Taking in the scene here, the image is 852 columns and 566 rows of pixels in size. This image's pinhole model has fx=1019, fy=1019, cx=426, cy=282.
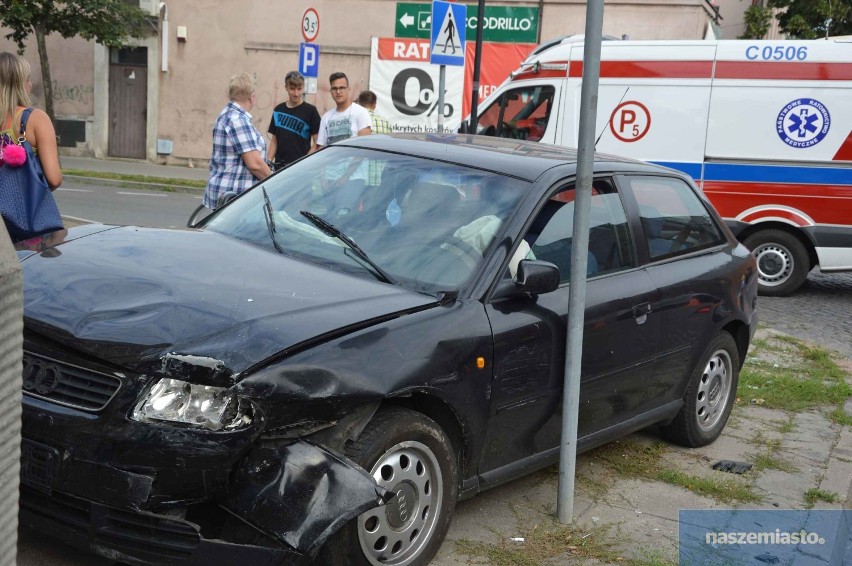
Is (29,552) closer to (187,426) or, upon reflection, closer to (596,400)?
(187,426)

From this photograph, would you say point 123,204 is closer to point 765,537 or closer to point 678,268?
point 678,268

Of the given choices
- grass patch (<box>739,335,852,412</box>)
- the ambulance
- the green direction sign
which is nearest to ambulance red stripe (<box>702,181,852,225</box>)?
the ambulance

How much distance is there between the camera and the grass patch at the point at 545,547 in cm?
409

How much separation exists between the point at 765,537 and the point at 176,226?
3.15m

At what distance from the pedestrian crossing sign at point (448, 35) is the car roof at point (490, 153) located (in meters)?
5.36

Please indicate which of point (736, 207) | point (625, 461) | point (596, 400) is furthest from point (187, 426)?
point (736, 207)

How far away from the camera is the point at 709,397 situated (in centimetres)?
589

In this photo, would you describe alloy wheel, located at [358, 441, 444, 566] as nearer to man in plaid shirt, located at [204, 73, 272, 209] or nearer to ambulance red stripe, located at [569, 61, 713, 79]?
man in plaid shirt, located at [204, 73, 272, 209]

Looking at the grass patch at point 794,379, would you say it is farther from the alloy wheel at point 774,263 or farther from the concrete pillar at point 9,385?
the concrete pillar at point 9,385

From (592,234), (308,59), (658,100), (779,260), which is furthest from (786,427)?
(308,59)

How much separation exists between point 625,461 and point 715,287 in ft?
3.55

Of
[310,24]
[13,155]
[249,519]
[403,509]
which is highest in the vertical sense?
[310,24]

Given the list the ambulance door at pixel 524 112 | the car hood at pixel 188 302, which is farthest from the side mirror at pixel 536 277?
the ambulance door at pixel 524 112

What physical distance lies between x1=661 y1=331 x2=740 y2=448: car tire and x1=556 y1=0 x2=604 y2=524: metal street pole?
143cm
